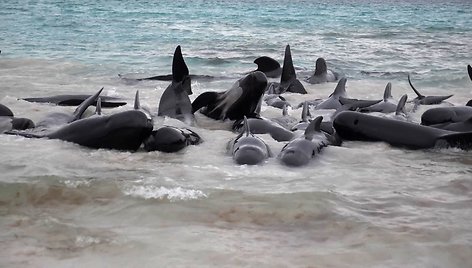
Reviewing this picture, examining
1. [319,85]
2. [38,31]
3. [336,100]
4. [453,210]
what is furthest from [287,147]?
[38,31]

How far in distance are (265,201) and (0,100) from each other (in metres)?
6.31

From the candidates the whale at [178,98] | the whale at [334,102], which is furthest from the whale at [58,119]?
the whale at [334,102]

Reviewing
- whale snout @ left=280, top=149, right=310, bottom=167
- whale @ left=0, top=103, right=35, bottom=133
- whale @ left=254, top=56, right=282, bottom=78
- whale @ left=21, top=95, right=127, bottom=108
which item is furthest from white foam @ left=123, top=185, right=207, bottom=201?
whale @ left=254, top=56, right=282, bottom=78

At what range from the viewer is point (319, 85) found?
12.8m

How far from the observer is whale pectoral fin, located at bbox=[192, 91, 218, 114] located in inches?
348

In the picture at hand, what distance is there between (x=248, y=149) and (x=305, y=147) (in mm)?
601

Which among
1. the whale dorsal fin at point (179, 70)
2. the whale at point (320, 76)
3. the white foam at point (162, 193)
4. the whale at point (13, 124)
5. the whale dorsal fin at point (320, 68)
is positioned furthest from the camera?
the whale dorsal fin at point (320, 68)

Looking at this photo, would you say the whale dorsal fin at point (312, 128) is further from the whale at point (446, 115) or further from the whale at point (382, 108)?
the whale at point (382, 108)

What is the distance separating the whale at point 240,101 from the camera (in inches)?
318

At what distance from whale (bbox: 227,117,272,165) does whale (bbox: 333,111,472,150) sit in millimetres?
1237

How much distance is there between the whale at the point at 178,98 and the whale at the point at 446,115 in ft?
9.94

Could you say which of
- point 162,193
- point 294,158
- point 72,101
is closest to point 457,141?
point 294,158

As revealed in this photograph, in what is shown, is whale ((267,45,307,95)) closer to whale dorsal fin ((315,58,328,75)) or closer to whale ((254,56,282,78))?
whale ((254,56,282,78))

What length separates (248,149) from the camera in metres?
6.25
